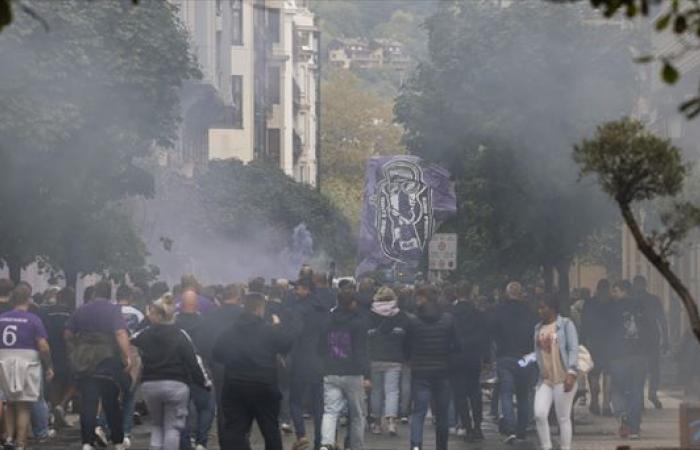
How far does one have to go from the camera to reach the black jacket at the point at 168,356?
1622 centimetres

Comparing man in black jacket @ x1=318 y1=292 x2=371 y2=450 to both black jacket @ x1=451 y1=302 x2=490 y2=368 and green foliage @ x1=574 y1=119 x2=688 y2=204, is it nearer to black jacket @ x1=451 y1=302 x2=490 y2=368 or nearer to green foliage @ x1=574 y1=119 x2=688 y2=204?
black jacket @ x1=451 y1=302 x2=490 y2=368

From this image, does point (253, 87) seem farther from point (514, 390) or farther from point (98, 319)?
point (98, 319)

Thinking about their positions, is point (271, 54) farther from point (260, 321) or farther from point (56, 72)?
point (260, 321)

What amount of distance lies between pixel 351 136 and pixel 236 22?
193 ft

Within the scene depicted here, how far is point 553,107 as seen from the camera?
33.2 m

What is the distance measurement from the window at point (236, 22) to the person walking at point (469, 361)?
6377 cm

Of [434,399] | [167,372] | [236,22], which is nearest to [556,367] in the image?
[434,399]

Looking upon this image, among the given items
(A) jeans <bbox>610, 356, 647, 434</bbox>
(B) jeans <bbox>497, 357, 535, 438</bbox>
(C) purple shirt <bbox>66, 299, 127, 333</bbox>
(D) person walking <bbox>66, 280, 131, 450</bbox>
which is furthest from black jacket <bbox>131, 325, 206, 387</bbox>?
(A) jeans <bbox>610, 356, 647, 434</bbox>

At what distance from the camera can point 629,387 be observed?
22953 millimetres

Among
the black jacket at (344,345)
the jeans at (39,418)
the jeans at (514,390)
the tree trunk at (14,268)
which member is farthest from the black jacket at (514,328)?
the tree trunk at (14,268)

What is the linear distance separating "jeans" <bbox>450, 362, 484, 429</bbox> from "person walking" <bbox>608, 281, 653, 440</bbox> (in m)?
1.60

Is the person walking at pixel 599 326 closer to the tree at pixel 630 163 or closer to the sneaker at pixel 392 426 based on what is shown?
the sneaker at pixel 392 426

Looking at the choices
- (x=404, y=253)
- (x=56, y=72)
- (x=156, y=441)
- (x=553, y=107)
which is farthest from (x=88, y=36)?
(x=404, y=253)

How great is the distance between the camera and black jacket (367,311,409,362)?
20922 millimetres
